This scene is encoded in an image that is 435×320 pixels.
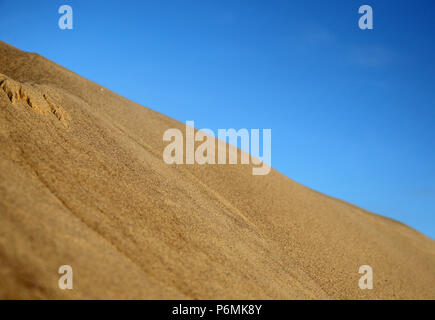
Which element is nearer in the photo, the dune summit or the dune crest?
the dune summit

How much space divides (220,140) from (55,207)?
12.7m

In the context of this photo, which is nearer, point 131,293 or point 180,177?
point 131,293

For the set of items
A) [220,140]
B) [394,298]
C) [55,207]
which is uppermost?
[220,140]

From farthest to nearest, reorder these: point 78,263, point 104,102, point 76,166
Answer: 1. point 104,102
2. point 76,166
3. point 78,263

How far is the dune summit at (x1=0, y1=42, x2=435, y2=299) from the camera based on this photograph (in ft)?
14.6

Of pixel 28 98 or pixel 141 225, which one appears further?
pixel 28 98

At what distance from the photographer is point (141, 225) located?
6.06 metres

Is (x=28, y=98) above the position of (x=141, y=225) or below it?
above

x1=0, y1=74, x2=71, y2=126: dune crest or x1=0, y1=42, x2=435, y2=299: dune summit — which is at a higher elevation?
x1=0, y1=74, x2=71, y2=126: dune crest

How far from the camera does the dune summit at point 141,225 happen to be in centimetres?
445

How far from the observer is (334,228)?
43.1 ft
